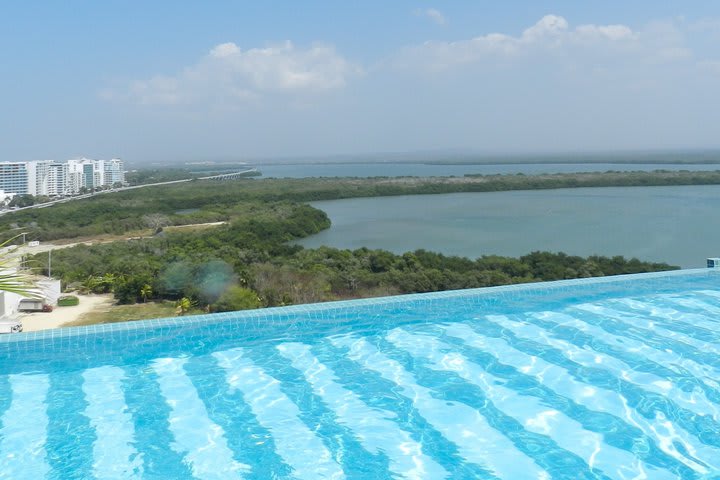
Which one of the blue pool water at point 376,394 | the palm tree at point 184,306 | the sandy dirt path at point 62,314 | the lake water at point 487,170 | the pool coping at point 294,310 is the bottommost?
the sandy dirt path at point 62,314

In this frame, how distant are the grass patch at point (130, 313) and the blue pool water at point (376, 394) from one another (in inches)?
149

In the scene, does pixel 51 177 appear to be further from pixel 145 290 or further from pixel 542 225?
pixel 145 290

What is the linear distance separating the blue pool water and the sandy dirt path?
370cm

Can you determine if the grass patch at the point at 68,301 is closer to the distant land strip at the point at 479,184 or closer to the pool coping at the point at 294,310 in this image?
the pool coping at the point at 294,310

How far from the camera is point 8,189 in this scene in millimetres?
39281

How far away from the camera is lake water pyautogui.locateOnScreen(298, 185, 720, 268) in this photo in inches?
556

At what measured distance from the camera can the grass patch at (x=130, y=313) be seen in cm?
737

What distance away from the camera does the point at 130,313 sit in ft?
25.6

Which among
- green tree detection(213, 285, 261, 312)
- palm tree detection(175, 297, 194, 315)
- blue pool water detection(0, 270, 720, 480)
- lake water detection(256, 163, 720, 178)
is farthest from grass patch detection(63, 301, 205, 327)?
lake water detection(256, 163, 720, 178)

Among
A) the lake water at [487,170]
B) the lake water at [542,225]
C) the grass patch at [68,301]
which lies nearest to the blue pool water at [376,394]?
the grass patch at [68,301]

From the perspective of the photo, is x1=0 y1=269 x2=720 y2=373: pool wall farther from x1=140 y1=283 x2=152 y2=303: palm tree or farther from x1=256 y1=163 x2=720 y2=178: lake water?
x1=256 y1=163 x2=720 y2=178: lake water

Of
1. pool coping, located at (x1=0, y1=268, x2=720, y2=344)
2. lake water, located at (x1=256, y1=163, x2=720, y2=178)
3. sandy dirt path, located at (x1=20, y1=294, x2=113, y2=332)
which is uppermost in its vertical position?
lake water, located at (x1=256, y1=163, x2=720, y2=178)

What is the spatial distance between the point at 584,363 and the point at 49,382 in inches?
110

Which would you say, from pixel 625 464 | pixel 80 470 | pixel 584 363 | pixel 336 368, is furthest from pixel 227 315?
pixel 625 464
